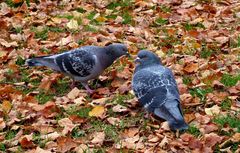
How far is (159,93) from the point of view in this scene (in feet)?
16.5

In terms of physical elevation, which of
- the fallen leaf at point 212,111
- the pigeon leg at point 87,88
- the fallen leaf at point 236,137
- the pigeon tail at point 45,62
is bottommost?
the pigeon leg at point 87,88

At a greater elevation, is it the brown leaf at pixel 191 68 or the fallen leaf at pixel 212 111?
the fallen leaf at pixel 212 111

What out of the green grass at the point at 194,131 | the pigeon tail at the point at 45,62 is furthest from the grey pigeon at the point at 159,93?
the pigeon tail at the point at 45,62

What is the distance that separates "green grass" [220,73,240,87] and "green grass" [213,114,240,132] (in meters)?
0.77

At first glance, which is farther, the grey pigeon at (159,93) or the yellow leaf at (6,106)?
the yellow leaf at (6,106)

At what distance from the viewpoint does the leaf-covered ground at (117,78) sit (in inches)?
194

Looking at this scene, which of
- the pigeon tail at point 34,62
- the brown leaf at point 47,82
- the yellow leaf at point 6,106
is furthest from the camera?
the pigeon tail at point 34,62

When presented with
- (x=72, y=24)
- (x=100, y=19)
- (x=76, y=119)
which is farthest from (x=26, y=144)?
(x=100, y=19)

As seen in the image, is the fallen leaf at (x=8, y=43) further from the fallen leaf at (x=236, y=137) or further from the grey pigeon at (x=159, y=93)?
the fallen leaf at (x=236, y=137)

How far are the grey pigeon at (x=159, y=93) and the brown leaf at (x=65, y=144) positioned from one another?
745 mm

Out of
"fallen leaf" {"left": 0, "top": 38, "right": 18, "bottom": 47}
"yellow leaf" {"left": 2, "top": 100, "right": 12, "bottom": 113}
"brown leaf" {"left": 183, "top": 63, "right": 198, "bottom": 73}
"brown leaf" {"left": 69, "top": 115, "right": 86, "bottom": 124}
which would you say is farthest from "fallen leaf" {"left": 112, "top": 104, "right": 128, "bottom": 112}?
"fallen leaf" {"left": 0, "top": 38, "right": 18, "bottom": 47}

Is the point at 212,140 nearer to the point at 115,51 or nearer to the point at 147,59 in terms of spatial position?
the point at 147,59

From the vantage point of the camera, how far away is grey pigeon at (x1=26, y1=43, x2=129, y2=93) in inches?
236

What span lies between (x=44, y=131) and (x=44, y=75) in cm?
143
